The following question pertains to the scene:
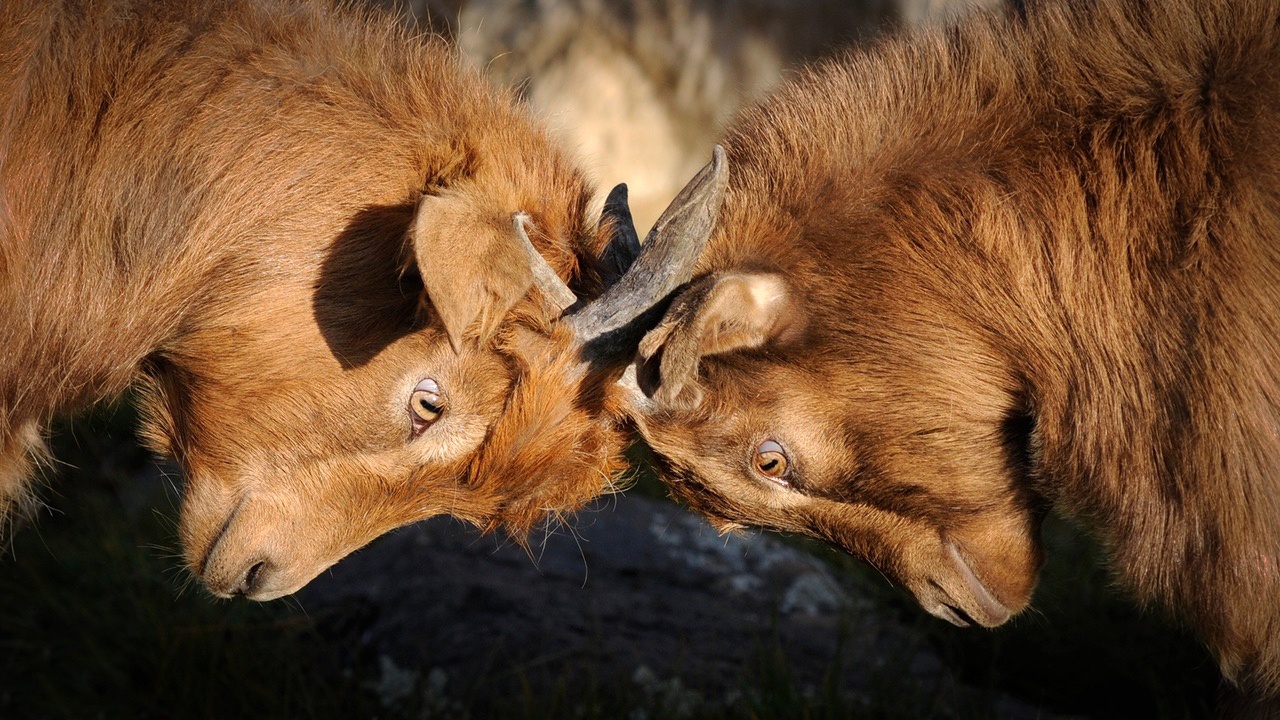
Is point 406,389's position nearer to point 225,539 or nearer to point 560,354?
point 560,354

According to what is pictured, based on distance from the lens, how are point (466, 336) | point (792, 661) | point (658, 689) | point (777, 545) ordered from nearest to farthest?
point (466, 336) → point (658, 689) → point (792, 661) → point (777, 545)

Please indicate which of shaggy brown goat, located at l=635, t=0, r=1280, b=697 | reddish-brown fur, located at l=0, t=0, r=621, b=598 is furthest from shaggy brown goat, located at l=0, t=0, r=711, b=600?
shaggy brown goat, located at l=635, t=0, r=1280, b=697

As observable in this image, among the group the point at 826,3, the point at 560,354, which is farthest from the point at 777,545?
the point at 826,3

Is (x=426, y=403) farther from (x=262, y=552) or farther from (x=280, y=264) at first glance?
(x=262, y=552)

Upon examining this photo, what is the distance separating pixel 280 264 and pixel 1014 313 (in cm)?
194

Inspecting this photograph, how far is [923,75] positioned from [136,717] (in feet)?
11.8

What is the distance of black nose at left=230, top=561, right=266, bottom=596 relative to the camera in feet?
11.8

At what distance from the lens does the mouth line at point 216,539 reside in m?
3.58

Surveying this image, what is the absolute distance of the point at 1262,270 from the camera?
3020 mm

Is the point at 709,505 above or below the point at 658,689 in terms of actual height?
above

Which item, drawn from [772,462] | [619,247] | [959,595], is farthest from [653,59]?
[959,595]

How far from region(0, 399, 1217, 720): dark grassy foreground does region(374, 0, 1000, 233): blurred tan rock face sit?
4.58 metres

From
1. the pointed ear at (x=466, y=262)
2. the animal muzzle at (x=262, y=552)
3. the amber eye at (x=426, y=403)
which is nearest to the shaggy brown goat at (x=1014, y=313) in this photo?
the pointed ear at (x=466, y=262)

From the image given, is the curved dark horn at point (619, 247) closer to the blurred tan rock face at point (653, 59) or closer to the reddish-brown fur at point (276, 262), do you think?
the reddish-brown fur at point (276, 262)
